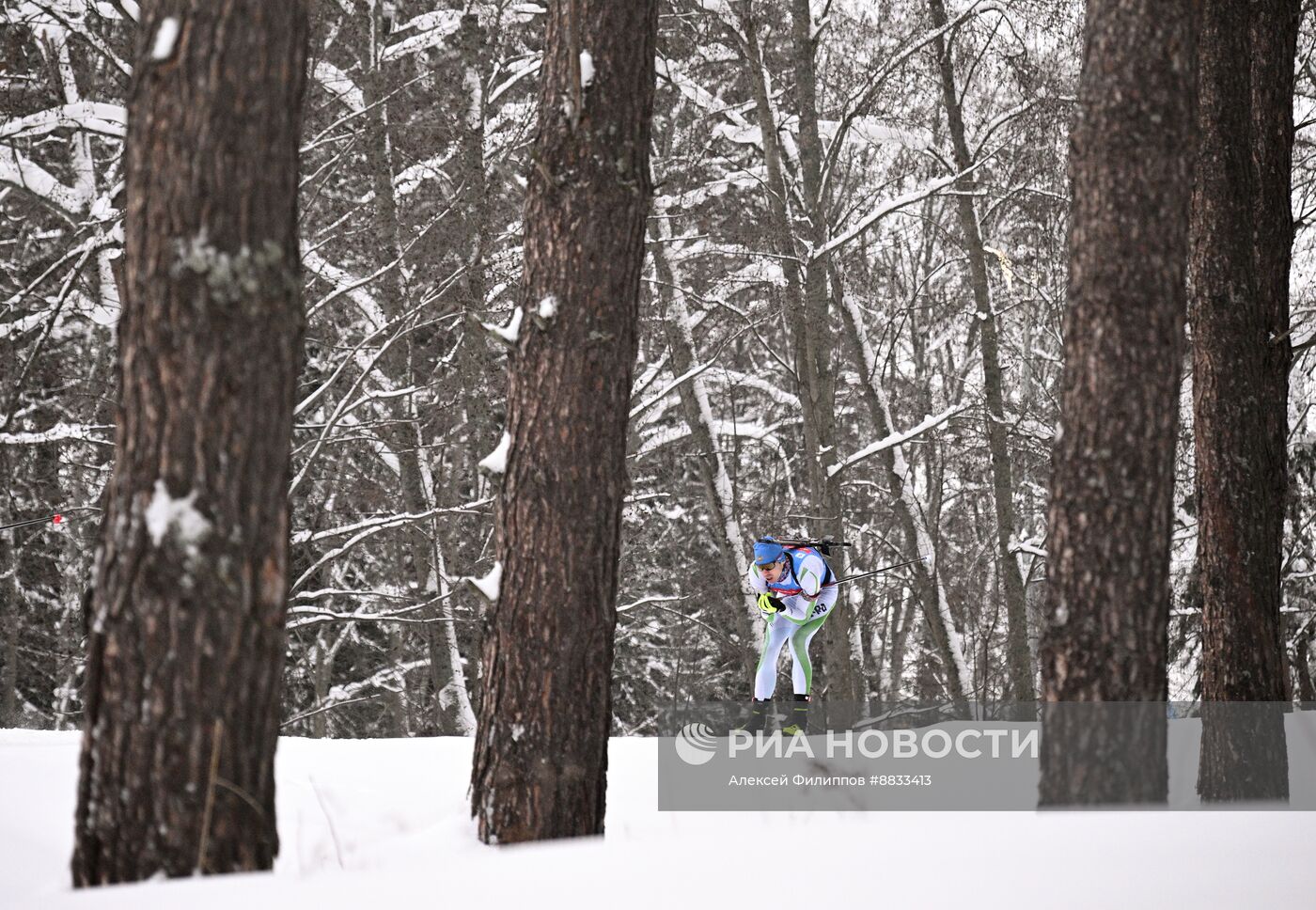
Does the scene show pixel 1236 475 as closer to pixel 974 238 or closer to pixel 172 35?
pixel 172 35

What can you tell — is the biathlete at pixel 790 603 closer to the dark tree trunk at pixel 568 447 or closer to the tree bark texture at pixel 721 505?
the dark tree trunk at pixel 568 447

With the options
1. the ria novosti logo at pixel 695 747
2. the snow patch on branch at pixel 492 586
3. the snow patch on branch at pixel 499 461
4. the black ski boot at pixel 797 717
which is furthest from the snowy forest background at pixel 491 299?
the snow patch on branch at pixel 492 586

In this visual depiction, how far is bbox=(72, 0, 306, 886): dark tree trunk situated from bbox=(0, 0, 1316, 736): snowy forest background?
582 centimetres

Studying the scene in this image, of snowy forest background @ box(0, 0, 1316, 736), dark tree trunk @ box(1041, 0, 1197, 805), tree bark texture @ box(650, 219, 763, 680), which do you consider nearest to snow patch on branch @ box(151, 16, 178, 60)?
dark tree trunk @ box(1041, 0, 1197, 805)

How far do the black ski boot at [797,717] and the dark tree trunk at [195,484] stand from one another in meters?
4.48

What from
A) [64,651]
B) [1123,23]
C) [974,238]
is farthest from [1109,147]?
[64,651]

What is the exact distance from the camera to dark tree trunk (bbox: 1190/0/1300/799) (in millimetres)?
6160

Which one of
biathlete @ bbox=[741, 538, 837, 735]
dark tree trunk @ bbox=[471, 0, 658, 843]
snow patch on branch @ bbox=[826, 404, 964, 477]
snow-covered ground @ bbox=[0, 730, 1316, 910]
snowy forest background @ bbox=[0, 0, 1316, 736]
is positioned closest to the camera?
snow-covered ground @ bbox=[0, 730, 1316, 910]

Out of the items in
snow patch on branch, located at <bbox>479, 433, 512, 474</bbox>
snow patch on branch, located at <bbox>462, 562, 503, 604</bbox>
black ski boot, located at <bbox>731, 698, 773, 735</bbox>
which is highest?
snow patch on branch, located at <bbox>479, 433, 512, 474</bbox>

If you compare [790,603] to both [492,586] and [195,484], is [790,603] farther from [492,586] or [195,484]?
[195,484]

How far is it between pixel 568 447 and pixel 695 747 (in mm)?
3100

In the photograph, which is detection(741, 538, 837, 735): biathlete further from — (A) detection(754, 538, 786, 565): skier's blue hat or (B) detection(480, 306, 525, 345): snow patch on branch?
(B) detection(480, 306, 525, 345): snow patch on branch

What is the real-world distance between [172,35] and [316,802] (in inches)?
140

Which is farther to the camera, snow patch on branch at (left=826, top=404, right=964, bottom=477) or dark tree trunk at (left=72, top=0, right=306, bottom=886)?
snow patch on branch at (left=826, top=404, right=964, bottom=477)
